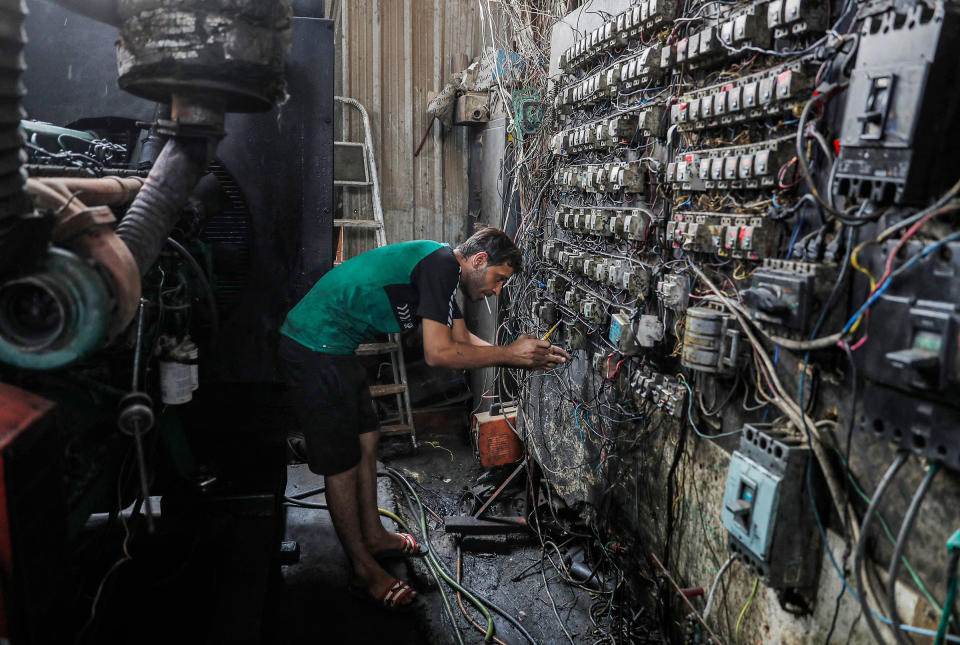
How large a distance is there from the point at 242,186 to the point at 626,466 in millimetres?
2133

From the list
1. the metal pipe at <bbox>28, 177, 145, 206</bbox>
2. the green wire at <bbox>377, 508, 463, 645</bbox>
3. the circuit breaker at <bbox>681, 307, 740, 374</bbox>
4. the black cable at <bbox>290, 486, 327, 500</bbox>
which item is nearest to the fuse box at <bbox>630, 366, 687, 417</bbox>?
the circuit breaker at <bbox>681, 307, 740, 374</bbox>

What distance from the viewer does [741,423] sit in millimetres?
1839

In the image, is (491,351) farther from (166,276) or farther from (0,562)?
(0,562)

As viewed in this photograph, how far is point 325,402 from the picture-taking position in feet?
8.76

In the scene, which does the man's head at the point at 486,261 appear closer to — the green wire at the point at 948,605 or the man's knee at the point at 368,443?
the man's knee at the point at 368,443

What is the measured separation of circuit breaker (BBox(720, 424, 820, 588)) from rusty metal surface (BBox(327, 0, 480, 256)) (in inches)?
160

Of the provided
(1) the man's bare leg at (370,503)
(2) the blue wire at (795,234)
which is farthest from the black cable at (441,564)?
(2) the blue wire at (795,234)

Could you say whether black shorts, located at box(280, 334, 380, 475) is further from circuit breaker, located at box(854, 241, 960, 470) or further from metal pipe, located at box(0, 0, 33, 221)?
circuit breaker, located at box(854, 241, 960, 470)

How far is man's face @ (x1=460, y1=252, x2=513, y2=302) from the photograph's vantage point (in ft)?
8.93

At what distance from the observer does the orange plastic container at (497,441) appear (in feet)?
12.5

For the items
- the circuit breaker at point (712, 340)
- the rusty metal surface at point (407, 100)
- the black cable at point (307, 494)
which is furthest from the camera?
the rusty metal surface at point (407, 100)

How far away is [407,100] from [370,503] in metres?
3.57

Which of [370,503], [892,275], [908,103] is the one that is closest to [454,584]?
[370,503]

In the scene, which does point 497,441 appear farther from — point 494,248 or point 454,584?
point 494,248
